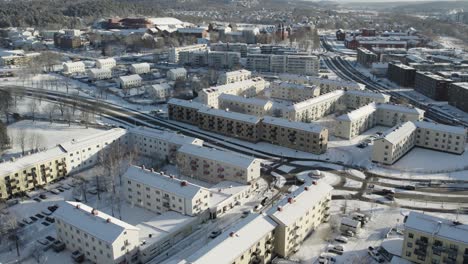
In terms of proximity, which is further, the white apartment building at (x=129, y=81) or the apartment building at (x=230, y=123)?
the white apartment building at (x=129, y=81)

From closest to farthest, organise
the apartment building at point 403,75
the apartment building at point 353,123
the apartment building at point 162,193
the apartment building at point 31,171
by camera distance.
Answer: the apartment building at point 162,193, the apartment building at point 31,171, the apartment building at point 353,123, the apartment building at point 403,75

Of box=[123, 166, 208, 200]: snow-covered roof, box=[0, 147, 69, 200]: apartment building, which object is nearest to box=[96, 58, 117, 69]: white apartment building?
box=[0, 147, 69, 200]: apartment building

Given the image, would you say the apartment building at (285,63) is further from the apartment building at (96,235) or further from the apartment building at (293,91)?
the apartment building at (96,235)

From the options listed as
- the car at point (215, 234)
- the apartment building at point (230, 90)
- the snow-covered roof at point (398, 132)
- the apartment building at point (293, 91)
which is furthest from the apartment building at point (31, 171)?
the apartment building at point (293, 91)

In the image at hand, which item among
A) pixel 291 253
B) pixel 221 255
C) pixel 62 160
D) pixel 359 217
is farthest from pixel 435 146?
pixel 62 160

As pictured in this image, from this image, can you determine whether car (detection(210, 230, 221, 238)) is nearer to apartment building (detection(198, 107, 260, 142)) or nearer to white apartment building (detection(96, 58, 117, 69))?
apartment building (detection(198, 107, 260, 142))

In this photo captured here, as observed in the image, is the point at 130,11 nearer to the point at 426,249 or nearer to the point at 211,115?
the point at 211,115

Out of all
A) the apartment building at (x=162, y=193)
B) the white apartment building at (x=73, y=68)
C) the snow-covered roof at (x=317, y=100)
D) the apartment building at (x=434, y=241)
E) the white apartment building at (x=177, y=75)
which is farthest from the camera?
the white apartment building at (x=73, y=68)

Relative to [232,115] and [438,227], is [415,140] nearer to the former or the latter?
[232,115]
